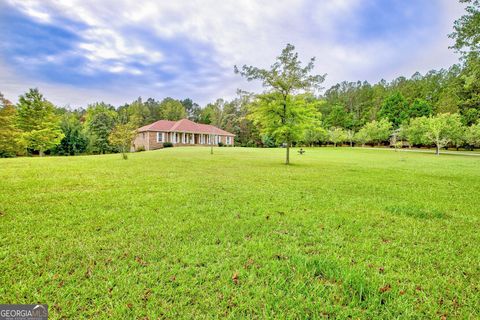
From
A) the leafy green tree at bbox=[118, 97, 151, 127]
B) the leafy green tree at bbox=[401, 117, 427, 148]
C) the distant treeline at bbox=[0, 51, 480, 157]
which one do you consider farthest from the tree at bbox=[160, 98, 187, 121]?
the leafy green tree at bbox=[401, 117, 427, 148]

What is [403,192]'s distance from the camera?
726 centimetres

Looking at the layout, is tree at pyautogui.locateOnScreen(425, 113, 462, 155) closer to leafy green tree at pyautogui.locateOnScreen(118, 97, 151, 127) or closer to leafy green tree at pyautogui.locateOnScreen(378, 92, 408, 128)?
leafy green tree at pyautogui.locateOnScreen(378, 92, 408, 128)

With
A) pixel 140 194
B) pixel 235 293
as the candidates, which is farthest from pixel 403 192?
pixel 140 194

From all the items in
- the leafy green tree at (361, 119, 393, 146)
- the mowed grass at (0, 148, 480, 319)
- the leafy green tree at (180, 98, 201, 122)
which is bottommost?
the mowed grass at (0, 148, 480, 319)

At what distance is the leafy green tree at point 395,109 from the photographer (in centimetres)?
4900

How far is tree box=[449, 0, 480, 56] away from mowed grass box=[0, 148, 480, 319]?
277 inches

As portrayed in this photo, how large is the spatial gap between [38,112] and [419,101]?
223 feet

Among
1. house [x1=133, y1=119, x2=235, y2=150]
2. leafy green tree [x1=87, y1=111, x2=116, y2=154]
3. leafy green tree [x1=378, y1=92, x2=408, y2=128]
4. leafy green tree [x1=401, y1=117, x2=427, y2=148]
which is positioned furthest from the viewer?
leafy green tree [x1=378, y1=92, x2=408, y2=128]

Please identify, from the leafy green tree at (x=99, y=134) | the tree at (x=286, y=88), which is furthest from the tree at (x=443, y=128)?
the leafy green tree at (x=99, y=134)

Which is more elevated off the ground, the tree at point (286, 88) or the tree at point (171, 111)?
the tree at point (171, 111)

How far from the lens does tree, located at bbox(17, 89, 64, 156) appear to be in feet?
91.2

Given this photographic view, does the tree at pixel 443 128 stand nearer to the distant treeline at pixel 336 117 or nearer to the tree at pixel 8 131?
the distant treeline at pixel 336 117

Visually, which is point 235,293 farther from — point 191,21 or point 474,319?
point 191,21

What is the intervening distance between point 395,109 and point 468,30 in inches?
1981
